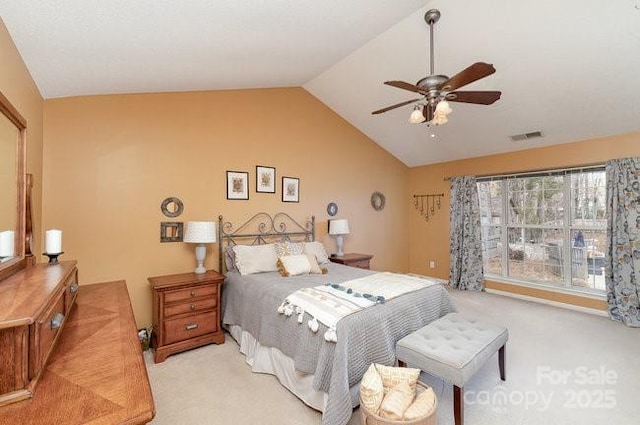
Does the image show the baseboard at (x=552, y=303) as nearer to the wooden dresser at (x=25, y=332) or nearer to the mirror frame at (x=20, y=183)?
the wooden dresser at (x=25, y=332)

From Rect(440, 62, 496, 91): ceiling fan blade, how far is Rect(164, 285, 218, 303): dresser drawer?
8.87 feet

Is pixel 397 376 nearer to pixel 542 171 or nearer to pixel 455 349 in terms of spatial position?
pixel 455 349

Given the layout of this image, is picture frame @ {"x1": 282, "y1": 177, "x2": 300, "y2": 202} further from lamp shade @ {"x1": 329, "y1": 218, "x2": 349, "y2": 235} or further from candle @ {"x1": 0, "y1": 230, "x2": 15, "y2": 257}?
candle @ {"x1": 0, "y1": 230, "x2": 15, "y2": 257}

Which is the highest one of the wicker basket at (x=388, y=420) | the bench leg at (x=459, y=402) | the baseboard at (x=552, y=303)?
the wicker basket at (x=388, y=420)

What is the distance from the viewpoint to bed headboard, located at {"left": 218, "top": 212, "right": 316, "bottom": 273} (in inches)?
141

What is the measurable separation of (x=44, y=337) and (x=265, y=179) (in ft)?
10.0

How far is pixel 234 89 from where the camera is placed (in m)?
3.70

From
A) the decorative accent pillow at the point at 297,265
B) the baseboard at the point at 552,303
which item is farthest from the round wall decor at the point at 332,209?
the baseboard at the point at 552,303

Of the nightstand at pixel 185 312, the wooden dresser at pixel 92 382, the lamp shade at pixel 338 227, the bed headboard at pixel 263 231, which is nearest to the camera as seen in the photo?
the wooden dresser at pixel 92 382

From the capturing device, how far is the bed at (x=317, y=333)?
186 cm

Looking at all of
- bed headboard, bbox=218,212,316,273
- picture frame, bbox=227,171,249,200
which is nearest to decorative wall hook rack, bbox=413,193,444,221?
bed headboard, bbox=218,212,316,273

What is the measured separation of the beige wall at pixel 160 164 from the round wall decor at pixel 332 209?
3.2 inches

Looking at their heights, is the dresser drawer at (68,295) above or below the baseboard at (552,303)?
above

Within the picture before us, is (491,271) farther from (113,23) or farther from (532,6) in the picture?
(113,23)
